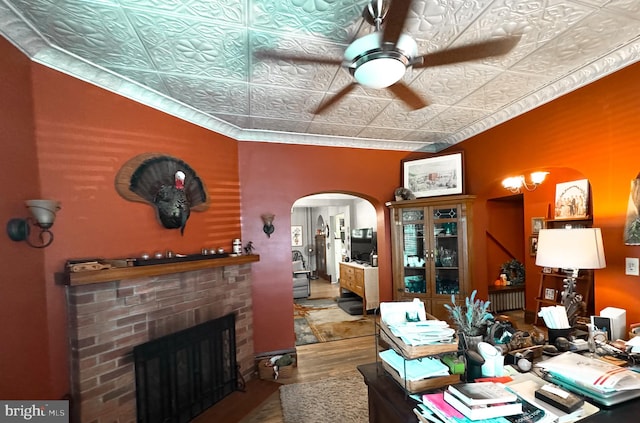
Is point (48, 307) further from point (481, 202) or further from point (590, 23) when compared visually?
point (481, 202)

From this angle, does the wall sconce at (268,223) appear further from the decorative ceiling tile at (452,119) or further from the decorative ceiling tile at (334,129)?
the decorative ceiling tile at (452,119)

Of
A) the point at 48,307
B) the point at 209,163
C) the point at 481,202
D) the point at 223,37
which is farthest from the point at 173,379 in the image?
the point at 481,202

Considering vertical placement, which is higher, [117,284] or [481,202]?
[481,202]

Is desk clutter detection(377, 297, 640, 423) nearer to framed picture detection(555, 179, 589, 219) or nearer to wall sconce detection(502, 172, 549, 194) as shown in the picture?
wall sconce detection(502, 172, 549, 194)

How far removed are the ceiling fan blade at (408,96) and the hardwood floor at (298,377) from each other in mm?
2521

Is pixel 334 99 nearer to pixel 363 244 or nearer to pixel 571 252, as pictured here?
pixel 571 252

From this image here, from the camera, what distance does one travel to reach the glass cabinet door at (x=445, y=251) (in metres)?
3.61

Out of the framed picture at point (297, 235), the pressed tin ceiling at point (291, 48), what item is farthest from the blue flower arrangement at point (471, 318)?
the framed picture at point (297, 235)

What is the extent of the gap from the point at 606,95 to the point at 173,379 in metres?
3.98

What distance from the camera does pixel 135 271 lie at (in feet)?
6.76

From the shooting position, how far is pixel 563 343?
1.74 metres

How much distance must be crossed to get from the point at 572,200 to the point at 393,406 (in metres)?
4.08

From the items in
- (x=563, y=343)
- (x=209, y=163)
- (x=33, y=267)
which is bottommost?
(x=563, y=343)

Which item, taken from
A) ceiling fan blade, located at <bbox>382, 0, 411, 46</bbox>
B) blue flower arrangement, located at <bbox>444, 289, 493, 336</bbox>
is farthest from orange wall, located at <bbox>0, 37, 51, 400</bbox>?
blue flower arrangement, located at <bbox>444, 289, 493, 336</bbox>
